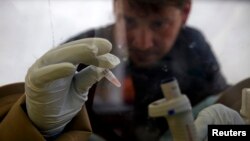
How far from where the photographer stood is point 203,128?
2.54ft

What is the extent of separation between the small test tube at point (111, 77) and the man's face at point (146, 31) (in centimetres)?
9

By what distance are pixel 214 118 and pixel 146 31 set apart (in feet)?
1.09

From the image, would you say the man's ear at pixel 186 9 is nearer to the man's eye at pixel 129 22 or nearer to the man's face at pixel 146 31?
the man's face at pixel 146 31

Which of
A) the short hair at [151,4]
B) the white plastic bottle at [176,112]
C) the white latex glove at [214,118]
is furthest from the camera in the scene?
the short hair at [151,4]

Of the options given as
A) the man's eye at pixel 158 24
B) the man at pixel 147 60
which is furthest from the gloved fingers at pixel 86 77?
the man's eye at pixel 158 24

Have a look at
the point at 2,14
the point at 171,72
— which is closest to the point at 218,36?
the point at 171,72

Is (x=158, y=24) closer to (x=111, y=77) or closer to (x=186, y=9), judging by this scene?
(x=186, y=9)

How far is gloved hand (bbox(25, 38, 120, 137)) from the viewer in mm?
708

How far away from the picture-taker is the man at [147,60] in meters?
0.96

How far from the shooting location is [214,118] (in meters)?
0.80

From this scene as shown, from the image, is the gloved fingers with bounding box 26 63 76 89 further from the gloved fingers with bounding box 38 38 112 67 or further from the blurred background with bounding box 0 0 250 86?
the blurred background with bounding box 0 0 250 86

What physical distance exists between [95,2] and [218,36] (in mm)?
404

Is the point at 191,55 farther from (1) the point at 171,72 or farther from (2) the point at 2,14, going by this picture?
(2) the point at 2,14

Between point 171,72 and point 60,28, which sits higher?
point 60,28
